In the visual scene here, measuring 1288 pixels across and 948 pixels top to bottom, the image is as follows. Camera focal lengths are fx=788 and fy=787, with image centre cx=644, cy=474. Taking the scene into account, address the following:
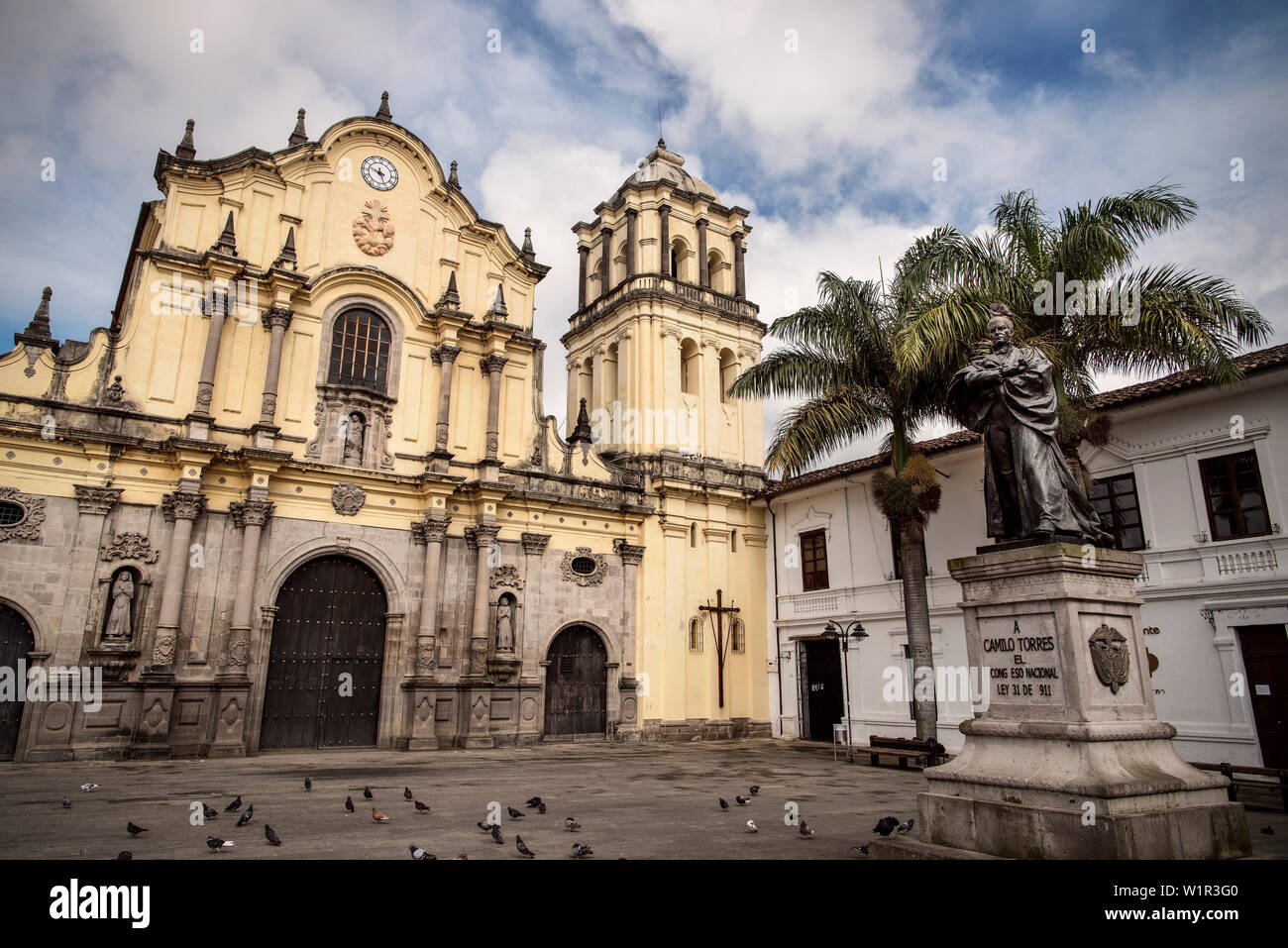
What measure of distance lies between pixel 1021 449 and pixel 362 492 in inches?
597

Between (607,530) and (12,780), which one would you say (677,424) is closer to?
(607,530)

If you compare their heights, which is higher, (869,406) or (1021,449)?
(869,406)

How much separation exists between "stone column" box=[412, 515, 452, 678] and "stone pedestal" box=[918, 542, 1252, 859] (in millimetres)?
13829

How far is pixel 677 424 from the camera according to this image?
23234 mm

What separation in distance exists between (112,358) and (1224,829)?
62.9 feet

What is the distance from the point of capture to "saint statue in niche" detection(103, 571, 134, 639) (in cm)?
1468

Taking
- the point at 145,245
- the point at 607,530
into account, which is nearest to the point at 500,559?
the point at 607,530

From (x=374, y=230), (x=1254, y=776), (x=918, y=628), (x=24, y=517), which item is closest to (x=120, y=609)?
(x=24, y=517)

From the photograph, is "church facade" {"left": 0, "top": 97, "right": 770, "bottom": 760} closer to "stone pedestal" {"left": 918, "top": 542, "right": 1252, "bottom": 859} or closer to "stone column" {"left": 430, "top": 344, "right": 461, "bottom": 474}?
"stone column" {"left": 430, "top": 344, "right": 461, "bottom": 474}

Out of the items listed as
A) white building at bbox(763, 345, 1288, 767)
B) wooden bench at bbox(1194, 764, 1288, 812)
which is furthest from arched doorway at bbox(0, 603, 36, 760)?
wooden bench at bbox(1194, 764, 1288, 812)

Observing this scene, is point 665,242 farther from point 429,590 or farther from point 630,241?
point 429,590

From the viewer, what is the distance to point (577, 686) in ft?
66.3

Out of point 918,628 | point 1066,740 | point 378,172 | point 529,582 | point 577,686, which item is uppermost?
point 378,172
